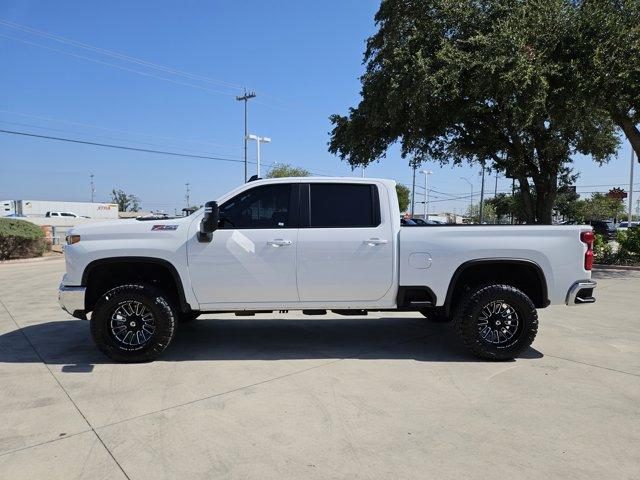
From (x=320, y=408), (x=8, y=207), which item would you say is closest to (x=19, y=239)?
(x=320, y=408)

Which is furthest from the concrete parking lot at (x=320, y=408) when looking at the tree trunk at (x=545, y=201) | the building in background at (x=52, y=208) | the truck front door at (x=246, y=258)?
the building in background at (x=52, y=208)

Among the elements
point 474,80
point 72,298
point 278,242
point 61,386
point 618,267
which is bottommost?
point 61,386

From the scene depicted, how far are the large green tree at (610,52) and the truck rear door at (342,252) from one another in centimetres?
1075

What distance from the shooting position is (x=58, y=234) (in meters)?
24.5

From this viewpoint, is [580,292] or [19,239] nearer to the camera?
[580,292]

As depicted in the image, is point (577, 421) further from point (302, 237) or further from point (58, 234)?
point (58, 234)

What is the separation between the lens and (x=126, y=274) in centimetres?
540

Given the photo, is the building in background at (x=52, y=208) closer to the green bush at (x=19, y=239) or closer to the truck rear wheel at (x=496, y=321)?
the green bush at (x=19, y=239)

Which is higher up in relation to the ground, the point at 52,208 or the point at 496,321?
the point at 52,208

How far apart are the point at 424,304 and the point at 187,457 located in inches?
117

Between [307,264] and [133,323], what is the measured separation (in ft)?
6.40

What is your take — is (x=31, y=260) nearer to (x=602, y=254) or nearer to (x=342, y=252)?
(x=342, y=252)

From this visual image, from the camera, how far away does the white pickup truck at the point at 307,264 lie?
16.6 ft

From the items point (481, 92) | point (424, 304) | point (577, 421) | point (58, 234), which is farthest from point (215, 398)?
point (58, 234)
